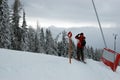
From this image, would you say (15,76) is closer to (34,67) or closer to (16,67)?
(16,67)

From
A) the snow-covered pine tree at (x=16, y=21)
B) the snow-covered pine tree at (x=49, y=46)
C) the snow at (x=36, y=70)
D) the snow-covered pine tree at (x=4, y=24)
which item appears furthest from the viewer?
the snow-covered pine tree at (x=49, y=46)

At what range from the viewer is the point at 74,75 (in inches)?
494

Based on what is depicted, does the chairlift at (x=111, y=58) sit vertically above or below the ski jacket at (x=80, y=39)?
below

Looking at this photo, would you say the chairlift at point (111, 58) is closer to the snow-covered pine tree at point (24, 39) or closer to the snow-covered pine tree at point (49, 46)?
the snow-covered pine tree at point (24, 39)

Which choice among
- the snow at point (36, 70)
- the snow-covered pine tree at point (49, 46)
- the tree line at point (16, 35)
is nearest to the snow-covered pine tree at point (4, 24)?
the tree line at point (16, 35)

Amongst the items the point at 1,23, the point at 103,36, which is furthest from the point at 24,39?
the point at 103,36

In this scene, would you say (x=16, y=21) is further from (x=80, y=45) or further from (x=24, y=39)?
(x=80, y=45)

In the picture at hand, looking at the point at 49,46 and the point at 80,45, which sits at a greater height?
the point at 80,45

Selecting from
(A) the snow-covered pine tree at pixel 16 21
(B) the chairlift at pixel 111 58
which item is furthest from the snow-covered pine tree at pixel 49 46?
(B) the chairlift at pixel 111 58

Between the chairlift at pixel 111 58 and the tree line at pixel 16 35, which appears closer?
the chairlift at pixel 111 58

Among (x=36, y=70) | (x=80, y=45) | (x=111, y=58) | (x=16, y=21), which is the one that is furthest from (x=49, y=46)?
(x=36, y=70)

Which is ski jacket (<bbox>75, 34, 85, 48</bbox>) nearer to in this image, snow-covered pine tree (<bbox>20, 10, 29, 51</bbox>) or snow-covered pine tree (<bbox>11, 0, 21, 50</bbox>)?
snow-covered pine tree (<bbox>20, 10, 29, 51</bbox>)

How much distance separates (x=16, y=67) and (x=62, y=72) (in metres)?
2.07

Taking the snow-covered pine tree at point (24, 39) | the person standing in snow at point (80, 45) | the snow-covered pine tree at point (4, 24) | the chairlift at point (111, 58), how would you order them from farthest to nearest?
the snow-covered pine tree at point (24, 39)
the snow-covered pine tree at point (4, 24)
the chairlift at point (111, 58)
the person standing in snow at point (80, 45)
